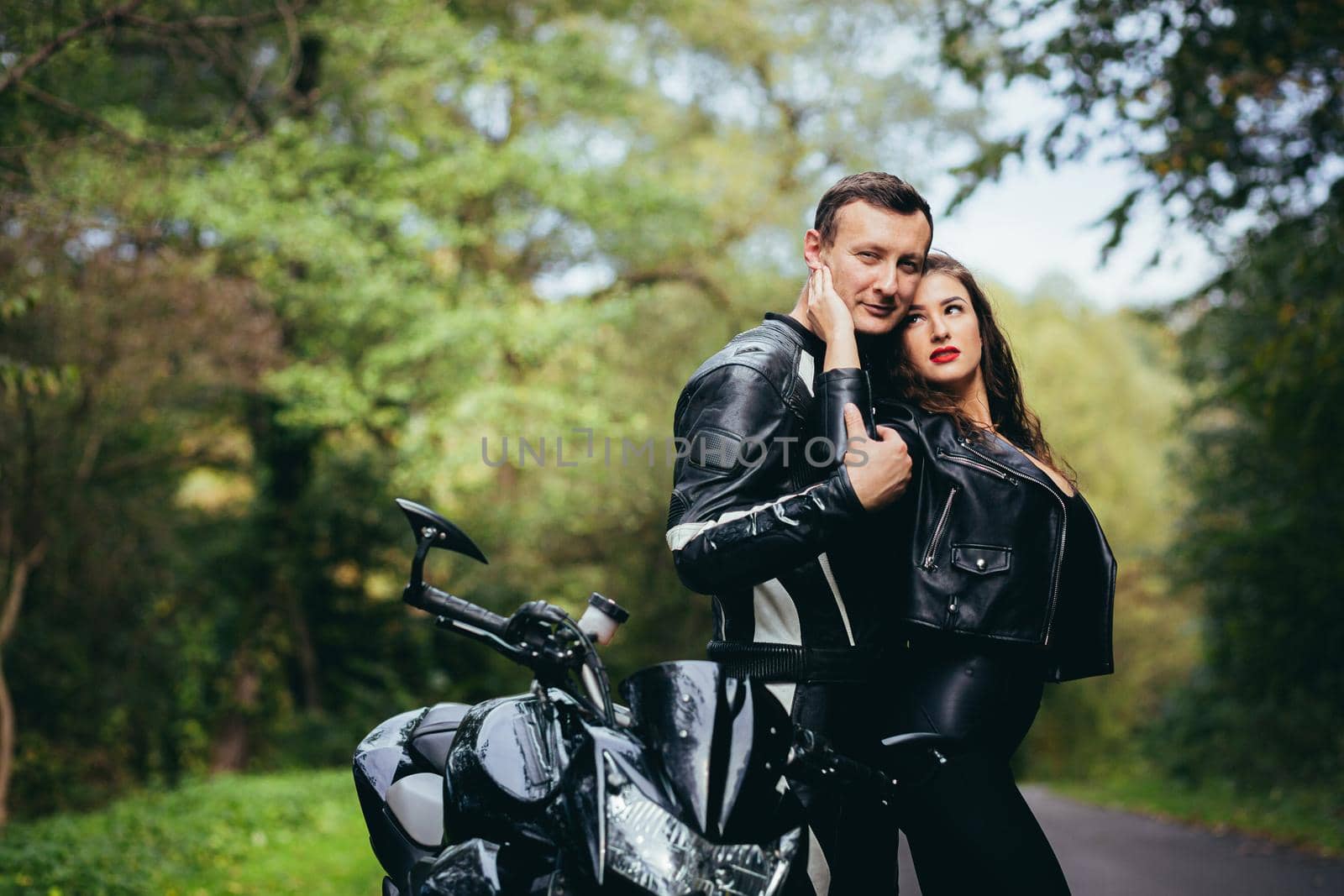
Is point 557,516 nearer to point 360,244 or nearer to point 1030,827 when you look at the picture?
point 360,244

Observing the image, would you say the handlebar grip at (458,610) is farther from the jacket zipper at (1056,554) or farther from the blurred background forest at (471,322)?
the blurred background forest at (471,322)

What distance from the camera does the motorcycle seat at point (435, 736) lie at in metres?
2.28

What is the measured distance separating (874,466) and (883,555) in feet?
1.21

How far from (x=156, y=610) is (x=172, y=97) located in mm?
6392

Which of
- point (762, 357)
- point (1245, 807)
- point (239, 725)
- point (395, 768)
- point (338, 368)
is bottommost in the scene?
point (1245, 807)

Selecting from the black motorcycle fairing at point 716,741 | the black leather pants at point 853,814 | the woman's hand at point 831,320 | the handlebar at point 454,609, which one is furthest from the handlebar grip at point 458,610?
the woman's hand at point 831,320

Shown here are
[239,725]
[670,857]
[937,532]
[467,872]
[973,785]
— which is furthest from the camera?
[239,725]

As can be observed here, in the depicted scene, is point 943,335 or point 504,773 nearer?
point 504,773

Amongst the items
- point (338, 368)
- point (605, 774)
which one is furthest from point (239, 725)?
point (605, 774)

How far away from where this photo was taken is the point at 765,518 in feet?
6.98

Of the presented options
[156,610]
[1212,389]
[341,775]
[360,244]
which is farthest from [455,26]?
[1212,389]

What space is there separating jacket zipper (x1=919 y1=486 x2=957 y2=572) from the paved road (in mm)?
4650

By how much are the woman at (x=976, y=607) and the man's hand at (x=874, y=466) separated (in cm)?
5

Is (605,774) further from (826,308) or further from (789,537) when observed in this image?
(826,308)
